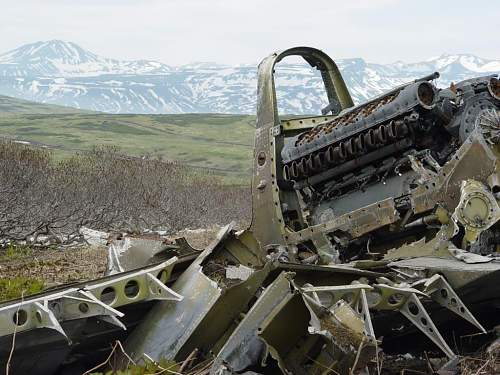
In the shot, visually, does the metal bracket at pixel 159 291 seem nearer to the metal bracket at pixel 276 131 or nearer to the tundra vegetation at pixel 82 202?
the metal bracket at pixel 276 131

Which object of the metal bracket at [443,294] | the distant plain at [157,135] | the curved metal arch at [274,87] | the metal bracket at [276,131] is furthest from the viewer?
the distant plain at [157,135]

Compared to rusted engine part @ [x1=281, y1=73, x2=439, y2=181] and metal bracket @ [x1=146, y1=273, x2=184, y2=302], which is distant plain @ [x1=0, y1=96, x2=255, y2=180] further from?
metal bracket @ [x1=146, y1=273, x2=184, y2=302]

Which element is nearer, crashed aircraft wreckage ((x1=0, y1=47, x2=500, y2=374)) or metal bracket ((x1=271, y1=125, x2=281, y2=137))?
crashed aircraft wreckage ((x1=0, y1=47, x2=500, y2=374))

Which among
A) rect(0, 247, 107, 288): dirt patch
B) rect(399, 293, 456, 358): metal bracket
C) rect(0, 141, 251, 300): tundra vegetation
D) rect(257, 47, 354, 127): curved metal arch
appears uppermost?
rect(257, 47, 354, 127): curved metal arch

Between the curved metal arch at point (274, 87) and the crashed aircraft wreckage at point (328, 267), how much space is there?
0.10 feet

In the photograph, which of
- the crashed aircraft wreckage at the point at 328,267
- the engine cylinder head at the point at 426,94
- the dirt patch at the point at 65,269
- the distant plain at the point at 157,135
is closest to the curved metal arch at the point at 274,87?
the crashed aircraft wreckage at the point at 328,267

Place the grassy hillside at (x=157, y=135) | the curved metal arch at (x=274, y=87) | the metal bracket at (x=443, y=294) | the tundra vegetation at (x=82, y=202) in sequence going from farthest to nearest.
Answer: the grassy hillside at (x=157, y=135) → the tundra vegetation at (x=82, y=202) → the curved metal arch at (x=274, y=87) → the metal bracket at (x=443, y=294)

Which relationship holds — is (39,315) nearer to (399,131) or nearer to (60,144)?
(399,131)

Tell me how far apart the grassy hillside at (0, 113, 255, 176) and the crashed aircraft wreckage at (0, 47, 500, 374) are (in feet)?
317

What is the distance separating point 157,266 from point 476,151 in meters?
2.76

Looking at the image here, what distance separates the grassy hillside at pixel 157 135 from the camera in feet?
384

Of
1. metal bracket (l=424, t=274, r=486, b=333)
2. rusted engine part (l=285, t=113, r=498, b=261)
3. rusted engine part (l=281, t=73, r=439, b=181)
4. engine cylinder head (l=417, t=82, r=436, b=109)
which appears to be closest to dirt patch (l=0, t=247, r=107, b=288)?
rusted engine part (l=281, t=73, r=439, b=181)

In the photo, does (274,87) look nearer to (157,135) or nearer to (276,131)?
(276,131)

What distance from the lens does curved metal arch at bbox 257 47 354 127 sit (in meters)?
8.07
